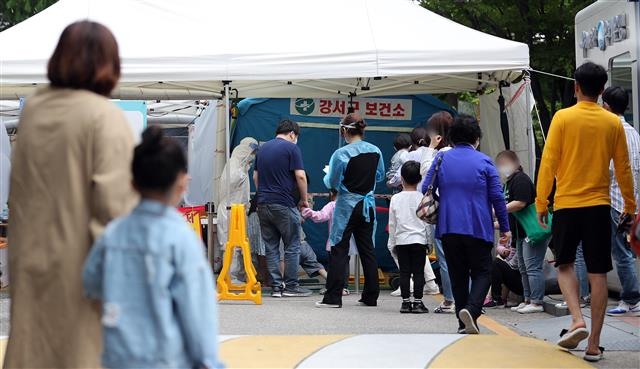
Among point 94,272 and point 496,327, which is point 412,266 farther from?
point 94,272

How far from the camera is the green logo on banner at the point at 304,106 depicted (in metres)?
15.6

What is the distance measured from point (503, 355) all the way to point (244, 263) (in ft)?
16.1

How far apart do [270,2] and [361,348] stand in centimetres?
634

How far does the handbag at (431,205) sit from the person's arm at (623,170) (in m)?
1.88

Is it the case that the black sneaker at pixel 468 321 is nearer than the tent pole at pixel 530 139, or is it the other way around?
the black sneaker at pixel 468 321

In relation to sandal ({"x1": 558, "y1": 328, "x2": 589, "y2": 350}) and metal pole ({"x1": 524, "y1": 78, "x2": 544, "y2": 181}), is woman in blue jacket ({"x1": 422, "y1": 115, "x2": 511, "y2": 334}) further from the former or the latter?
metal pole ({"x1": 524, "y1": 78, "x2": 544, "y2": 181})

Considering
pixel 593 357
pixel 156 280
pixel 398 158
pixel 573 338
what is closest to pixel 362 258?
pixel 398 158

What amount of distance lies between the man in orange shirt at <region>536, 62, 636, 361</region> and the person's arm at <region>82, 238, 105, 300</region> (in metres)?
4.15

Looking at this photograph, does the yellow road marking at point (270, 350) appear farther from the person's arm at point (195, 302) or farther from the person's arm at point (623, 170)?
the person's arm at point (195, 302)

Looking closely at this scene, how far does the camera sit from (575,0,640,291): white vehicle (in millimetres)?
9664

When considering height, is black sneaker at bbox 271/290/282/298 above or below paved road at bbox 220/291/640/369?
below

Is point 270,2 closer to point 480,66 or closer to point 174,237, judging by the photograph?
point 480,66

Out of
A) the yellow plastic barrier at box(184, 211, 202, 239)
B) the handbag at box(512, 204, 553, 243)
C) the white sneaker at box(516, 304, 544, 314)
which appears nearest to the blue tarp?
the yellow plastic barrier at box(184, 211, 202, 239)

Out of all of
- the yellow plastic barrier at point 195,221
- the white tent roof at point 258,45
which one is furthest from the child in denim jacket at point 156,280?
the yellow plastic barrier at point 195,221
